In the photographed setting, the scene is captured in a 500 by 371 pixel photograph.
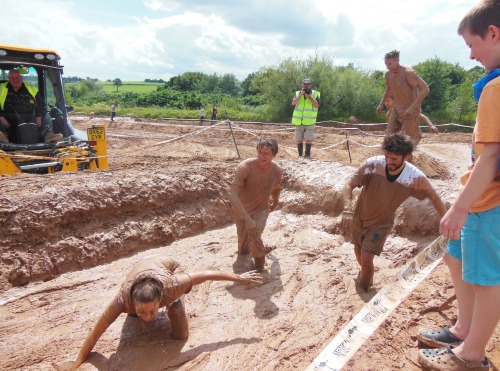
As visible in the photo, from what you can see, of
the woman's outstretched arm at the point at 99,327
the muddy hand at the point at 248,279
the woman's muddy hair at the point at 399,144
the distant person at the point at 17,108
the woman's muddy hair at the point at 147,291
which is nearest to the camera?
the woman's muddy hair at the point at 147,291

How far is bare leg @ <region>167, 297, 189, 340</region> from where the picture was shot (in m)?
3.49

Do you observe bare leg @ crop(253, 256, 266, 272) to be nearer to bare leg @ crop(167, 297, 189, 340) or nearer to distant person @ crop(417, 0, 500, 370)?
bare leg @ crop(167, 297, 189, 340)

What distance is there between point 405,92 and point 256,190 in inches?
132

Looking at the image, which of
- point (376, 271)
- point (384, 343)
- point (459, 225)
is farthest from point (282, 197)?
point (459, 225)

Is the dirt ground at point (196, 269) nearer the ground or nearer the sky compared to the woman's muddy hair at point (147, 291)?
nearer the ground

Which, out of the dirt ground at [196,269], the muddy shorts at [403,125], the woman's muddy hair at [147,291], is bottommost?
the dirt ground at [196,269]

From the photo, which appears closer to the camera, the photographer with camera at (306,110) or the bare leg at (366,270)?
the bare leg at (366,270)

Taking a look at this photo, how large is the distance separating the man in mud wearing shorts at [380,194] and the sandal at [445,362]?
1.42 meters

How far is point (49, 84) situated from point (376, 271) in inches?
268

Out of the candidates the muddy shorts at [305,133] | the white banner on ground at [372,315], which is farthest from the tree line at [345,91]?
the white banner on ground at [372,315]

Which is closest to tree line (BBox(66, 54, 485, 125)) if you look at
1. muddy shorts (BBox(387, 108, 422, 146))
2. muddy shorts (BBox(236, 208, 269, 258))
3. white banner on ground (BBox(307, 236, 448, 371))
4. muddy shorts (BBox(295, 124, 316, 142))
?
muddy shorts (BBox(295, 124, 316, 142))

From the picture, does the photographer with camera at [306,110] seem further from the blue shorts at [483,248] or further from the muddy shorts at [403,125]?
the blue shorts at [483,248]

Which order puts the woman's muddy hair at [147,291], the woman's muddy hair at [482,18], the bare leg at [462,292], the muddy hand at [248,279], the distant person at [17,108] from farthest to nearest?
the distant person at [17,108]
the muddy hand at [248,279]
the woman's muddy hair at [147,291]
the bare leg at [462,292]
the woman's muddy hair at [482,18]

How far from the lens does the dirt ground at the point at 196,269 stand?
3.36 meters
